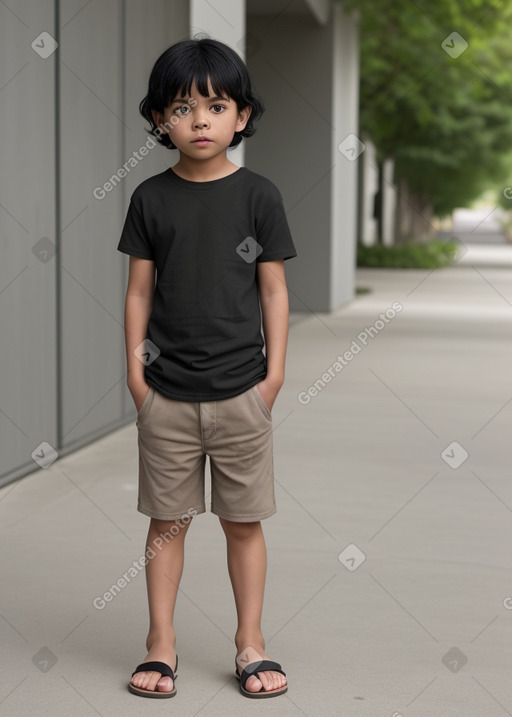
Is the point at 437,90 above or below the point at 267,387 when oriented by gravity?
above

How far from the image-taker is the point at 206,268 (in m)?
3.24

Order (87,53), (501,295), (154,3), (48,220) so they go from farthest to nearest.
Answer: (501,295) → (154,3) → (87,53) → (48,220)

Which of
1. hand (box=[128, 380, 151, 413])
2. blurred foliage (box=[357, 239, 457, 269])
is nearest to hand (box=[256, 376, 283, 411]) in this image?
hand (box=[128, 380, 151, 413])

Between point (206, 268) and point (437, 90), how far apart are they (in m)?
25.2

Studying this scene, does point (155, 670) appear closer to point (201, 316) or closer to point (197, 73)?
point (201, 316)

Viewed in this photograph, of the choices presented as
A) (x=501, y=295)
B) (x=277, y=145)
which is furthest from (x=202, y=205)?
(x=501, y=295)

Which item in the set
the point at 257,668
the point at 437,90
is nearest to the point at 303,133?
the point at 437,90

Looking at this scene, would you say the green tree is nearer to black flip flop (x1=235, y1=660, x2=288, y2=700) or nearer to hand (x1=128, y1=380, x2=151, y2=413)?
hand (x1=128, y1=380, x2=151, y2=413)

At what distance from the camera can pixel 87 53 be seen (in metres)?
6.84

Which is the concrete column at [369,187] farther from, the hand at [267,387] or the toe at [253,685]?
the toe at [253,685]

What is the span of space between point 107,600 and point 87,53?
12.3ft

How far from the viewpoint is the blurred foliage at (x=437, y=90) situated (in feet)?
64.1

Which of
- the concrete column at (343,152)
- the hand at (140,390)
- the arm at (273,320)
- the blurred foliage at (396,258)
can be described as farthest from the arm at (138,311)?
the blurred foliage at (396,258)

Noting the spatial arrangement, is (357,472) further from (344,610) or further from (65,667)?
(65,667)
